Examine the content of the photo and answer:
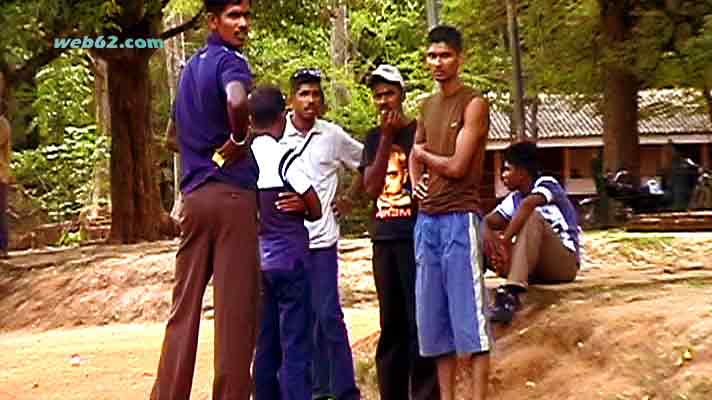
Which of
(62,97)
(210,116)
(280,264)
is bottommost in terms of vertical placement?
(280,264)

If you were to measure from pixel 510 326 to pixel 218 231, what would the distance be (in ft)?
7.41

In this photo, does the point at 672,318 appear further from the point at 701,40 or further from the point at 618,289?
the point at 701,40

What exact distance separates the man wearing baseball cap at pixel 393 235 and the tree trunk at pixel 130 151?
10.7 meters

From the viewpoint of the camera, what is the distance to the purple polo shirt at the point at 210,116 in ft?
16.4

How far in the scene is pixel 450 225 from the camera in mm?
5625

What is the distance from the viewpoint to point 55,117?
32.4 metres

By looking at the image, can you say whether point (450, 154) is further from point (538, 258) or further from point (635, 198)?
point (635, 198)

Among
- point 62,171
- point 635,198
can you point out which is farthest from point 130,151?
point 62,171

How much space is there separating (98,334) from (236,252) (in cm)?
603

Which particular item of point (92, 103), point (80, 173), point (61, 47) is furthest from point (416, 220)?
point (92, 103)

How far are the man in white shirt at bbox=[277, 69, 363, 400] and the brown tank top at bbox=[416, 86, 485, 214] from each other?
727 mm

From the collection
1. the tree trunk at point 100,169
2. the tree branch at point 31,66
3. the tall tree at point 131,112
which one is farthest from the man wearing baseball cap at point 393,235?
the tree trunk at point 100,169

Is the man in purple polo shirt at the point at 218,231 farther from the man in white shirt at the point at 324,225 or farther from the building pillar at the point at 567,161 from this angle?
the building pillar at the point at 567,161

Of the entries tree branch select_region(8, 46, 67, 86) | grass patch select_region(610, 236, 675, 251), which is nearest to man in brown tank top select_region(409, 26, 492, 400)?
grass patch select_region(610, 236, 675, 251)
